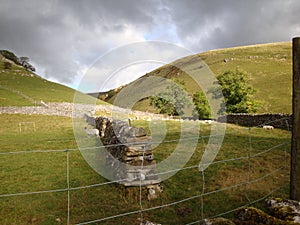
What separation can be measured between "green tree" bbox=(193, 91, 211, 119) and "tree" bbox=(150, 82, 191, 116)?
2.90 meters

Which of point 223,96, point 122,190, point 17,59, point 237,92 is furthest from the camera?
point 17,59

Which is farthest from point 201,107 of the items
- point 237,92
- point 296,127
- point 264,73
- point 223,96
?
point 296,127

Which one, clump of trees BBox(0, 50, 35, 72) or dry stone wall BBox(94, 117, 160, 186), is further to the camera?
clump of trees BBox(0, 50, 35, 72)

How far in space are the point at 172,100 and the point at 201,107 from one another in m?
7.10

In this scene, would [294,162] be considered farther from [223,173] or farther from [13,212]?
[13,212]

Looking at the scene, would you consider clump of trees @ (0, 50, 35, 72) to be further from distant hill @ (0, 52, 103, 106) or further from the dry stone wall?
the dry stone wall

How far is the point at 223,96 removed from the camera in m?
45.5

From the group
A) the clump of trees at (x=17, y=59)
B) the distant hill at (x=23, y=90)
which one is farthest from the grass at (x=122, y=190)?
the clump of trees at (x=17, y=59)

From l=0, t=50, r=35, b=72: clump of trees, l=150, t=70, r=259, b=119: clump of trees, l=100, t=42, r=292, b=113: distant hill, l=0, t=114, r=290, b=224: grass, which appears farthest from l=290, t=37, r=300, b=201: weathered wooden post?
l=0, t=50, r=35, b=72: clump of trees

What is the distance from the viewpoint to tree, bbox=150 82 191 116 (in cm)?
5431

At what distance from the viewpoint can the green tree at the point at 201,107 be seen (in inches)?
1948

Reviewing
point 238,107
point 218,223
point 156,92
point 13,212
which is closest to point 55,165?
point 13,212

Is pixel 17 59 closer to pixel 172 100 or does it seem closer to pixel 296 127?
pixel 172 100

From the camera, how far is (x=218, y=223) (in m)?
3.88
